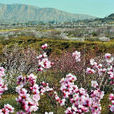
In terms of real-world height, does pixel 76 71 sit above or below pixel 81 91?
below

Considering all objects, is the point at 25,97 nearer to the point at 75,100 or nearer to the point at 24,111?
the point at 24,111

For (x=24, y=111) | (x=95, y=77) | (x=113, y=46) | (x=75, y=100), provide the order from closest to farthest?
(x=24, y=111)
(x=75, y=100)
(x=95, y=77)
(x=113, y=46)

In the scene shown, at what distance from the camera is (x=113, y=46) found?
3116 cm

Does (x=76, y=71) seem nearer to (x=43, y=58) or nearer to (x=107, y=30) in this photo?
(x=43, y=58)

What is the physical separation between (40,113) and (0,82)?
2815 mm

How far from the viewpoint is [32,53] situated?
14477 mm

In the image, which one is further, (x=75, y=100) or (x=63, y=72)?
(x=63, y=72)

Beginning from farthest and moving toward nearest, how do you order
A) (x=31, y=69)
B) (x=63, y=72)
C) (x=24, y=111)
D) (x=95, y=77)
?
1. (x=31, y=69)
2. (x=63, y=72)
3. (x=95, y=77)
4. (x=24, y=111)

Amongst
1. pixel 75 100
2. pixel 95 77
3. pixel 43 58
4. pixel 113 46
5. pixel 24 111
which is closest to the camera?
pixel 24 111

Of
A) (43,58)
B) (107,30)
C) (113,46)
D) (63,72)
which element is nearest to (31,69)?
(63,72)

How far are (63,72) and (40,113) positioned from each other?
17.0 feet

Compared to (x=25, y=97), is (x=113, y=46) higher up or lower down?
lower down

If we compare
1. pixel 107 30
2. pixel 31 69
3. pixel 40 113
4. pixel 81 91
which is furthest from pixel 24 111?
pixel 107 30

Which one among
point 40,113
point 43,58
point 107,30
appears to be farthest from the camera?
point 107,30
